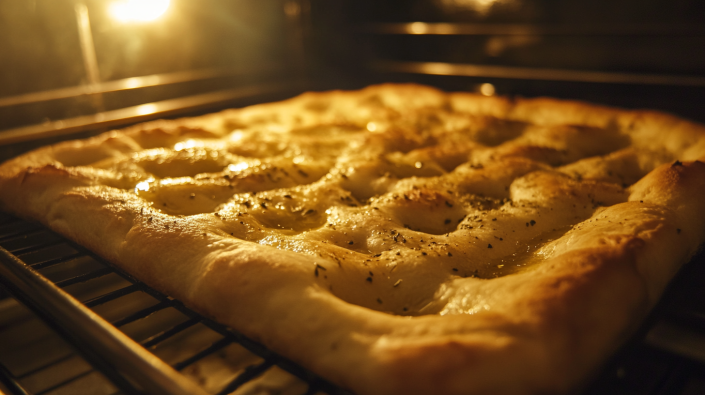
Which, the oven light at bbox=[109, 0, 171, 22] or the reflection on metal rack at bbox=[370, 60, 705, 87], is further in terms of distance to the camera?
the oven light at bbox=[109, 0, 171, 22]

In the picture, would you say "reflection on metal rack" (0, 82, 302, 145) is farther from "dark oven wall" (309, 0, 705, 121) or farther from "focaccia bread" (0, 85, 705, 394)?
"dark oven wall" (309, 0, 705, 121)

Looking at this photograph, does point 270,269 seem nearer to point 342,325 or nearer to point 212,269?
point 212,269

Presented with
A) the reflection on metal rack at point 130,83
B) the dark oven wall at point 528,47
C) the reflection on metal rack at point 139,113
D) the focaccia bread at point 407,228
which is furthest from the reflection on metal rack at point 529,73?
the reflection on metal rack at point 130,83

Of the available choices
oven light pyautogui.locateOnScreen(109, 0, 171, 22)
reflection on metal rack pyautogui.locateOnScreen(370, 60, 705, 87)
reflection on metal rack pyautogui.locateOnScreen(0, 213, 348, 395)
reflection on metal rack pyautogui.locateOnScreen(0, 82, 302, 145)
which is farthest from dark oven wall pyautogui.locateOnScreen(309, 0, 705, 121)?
reflection on metal rack pyautogui.locateOnScreen(0, 213, 348, 395)

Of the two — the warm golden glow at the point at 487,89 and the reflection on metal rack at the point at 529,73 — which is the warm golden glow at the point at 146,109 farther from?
the warm golden glow at the point at 487,89

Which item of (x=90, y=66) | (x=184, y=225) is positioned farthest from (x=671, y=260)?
(x=90, y=66)

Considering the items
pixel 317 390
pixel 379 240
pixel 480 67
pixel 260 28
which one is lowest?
pixel 317 390

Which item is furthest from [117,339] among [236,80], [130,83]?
[236,80]

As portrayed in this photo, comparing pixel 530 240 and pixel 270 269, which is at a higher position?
pixel 270 269
